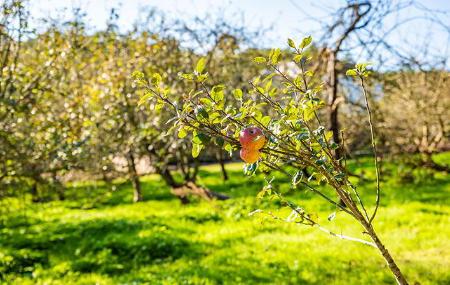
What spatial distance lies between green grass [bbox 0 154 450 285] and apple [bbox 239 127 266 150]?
36.7 inches

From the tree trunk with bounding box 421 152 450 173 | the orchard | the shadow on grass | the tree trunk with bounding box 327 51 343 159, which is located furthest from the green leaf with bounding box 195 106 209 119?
the tree trunk with bounding box 421 152 450 173

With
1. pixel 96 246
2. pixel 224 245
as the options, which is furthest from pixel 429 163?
pixel 96 246

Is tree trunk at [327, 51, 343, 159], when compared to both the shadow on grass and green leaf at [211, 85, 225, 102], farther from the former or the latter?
green leaf at [211, 85, 225, 102]

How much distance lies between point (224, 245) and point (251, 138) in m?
7.26

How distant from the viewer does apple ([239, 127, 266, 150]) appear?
243 cm

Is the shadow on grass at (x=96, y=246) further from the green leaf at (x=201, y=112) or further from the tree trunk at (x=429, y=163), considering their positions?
the tree trunk at (x=429, y=163)

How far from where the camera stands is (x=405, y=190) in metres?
13.6

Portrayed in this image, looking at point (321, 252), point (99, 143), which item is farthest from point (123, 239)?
point (321, 252)

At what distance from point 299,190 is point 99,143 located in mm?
7240

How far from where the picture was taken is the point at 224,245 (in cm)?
941

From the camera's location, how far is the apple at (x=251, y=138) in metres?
2.43

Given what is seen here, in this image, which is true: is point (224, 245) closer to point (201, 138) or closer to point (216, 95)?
point (216, 95)

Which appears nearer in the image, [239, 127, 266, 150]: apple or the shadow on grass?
[239, 127, 266, 150]: apple

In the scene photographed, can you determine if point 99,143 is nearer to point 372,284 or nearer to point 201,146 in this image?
point 372,284
